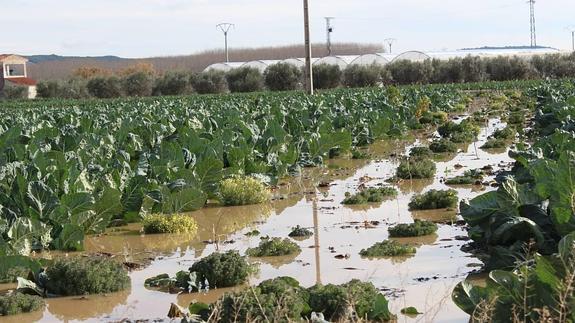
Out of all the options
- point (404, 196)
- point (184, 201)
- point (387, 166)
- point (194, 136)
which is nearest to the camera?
point (184, 201)

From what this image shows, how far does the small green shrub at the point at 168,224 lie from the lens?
8875mm

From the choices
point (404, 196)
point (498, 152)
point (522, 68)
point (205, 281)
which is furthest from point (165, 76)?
point (205, 281)

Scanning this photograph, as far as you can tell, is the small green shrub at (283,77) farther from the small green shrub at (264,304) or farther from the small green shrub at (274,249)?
the small green shrub at (264,304)

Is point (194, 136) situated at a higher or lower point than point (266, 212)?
higher

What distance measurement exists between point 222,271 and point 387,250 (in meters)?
1.57

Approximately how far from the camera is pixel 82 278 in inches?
255

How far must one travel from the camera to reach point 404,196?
428 inches

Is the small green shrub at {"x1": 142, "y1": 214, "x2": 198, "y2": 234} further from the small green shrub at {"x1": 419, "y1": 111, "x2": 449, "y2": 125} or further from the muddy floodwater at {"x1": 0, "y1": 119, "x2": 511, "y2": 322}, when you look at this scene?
the small green shrub at {"x1": 419, "y1": 111, "x2": 449, "y2": 125}

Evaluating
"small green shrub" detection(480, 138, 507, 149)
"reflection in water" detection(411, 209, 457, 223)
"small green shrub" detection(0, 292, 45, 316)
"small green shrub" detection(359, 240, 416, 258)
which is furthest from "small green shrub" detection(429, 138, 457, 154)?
"small green shrub" detection(0, 292, 45, 316)

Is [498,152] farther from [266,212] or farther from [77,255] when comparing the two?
[77,255]

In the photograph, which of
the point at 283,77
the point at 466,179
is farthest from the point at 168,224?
the point at 283,77

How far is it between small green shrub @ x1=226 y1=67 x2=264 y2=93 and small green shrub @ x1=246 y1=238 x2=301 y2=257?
50.8m

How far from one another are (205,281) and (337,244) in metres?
1.73

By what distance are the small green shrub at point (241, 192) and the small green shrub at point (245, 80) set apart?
4781 centimetres
